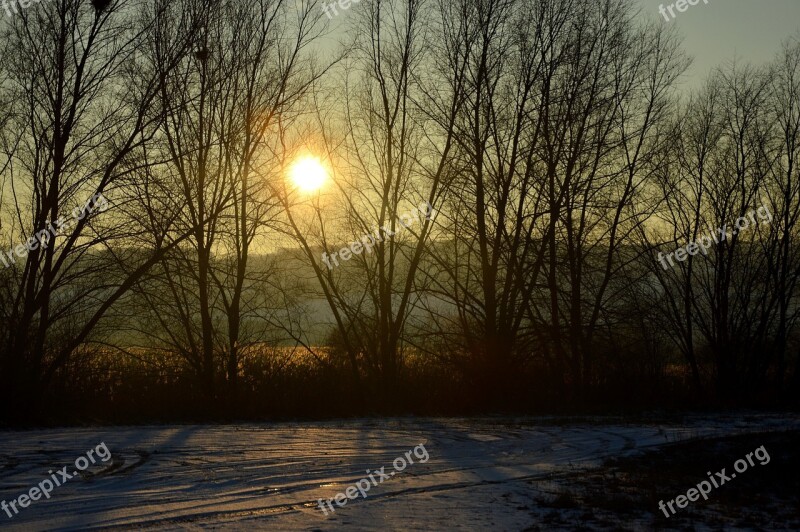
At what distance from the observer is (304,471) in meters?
11.4

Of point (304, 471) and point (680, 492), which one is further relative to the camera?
point (304, 471)

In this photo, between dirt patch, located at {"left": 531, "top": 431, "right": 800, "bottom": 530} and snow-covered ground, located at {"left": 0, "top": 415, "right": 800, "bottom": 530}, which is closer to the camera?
snow-covered ground, located at {"left": 0, "top": 415, "right": 800, "bottom": 530}

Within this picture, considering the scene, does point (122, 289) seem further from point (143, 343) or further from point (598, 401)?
point (598, 401)

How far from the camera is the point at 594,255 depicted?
3061 cm

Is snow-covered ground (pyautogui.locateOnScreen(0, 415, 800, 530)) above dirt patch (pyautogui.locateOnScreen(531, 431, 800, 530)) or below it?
above

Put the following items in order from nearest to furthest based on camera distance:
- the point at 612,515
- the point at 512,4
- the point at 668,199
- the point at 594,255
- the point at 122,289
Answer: the point at 612,515
the point at 122,289
the point at 512,4
the point at 594,255
the point at 668,199

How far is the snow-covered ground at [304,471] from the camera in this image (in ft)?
27.4

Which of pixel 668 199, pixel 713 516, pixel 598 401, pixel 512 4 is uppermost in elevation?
pixel 512 4

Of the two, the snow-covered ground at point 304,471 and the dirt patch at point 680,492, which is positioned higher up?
the snow-covered ground at point 304,471

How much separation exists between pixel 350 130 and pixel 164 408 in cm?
1091

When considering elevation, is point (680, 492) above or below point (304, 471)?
below

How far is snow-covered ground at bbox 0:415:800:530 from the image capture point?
8359mm

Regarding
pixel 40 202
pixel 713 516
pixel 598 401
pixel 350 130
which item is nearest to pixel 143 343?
pixel 40 202

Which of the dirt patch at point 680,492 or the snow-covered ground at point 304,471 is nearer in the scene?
the snow-covered ground at point 304,471
